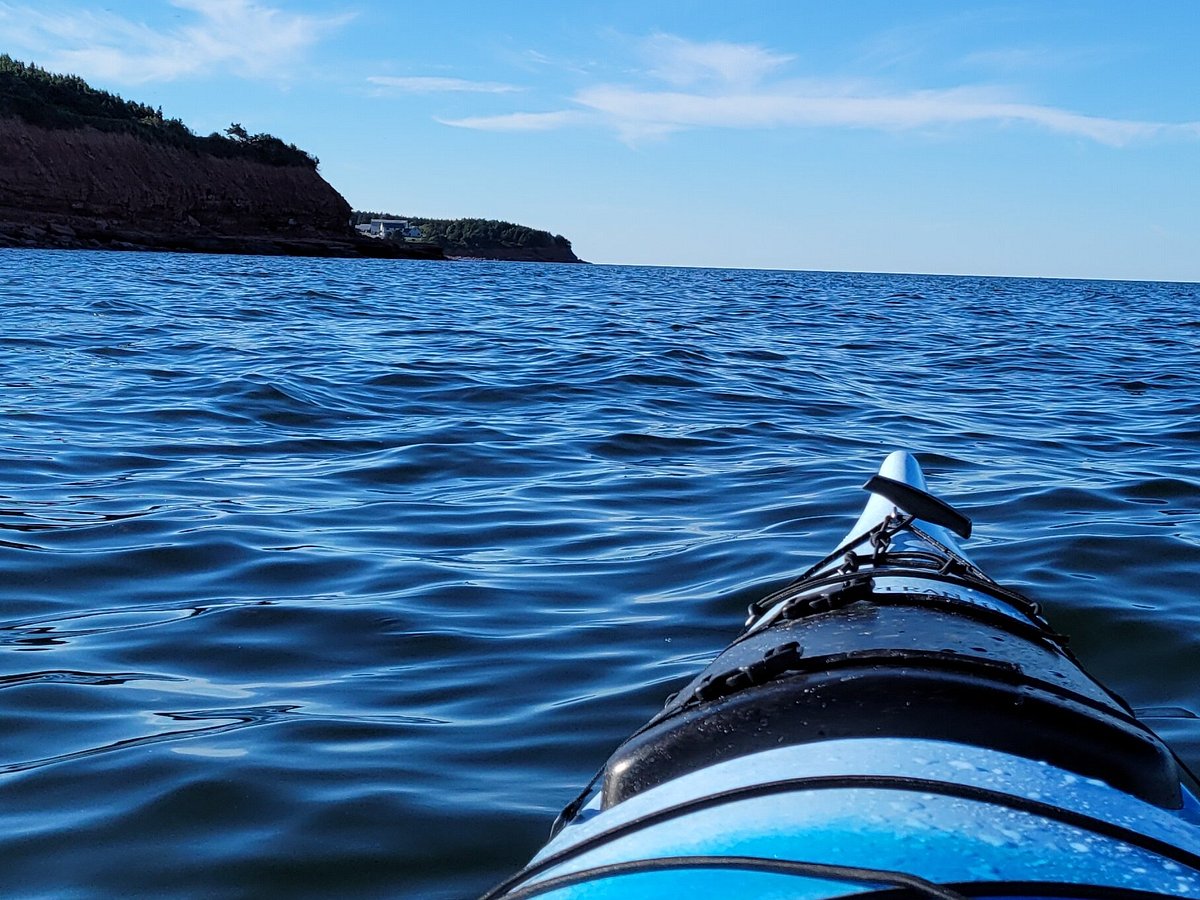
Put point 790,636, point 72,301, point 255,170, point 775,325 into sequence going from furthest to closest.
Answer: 1. point 255,170
2. point 775,325
3. point 72,301
4. point 790,636

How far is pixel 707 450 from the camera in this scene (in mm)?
6828

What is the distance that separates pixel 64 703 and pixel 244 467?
3.00 m

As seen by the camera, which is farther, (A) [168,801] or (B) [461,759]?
(B) [461,759]

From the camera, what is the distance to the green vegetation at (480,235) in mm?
122188

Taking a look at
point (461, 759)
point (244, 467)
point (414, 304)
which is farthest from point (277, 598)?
point (414, 304)

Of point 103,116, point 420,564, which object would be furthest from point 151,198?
point 420,564

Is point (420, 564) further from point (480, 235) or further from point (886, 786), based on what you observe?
point (480, 235)

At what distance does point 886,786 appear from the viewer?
4.20 feet

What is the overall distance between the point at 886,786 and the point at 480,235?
12657 cm

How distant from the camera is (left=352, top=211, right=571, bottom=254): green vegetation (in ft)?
401

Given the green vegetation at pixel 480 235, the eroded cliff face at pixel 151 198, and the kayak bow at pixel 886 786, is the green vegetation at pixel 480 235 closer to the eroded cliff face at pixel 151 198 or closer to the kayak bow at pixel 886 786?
the eroded cliff face at pixel 151 198

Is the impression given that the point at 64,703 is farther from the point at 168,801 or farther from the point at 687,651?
the point at 687,651

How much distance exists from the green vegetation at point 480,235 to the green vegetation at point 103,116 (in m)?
50.2

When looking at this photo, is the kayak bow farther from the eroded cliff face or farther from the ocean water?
the eroded cliff face
